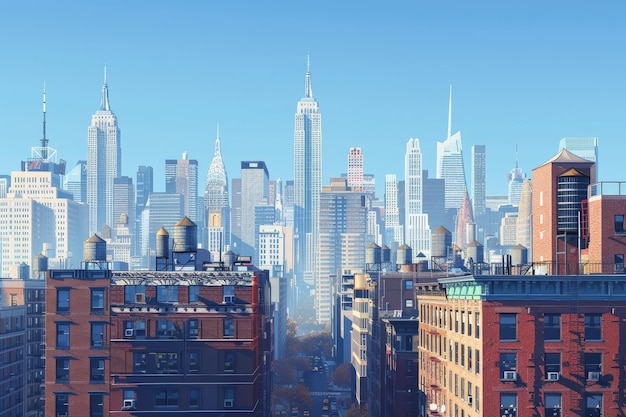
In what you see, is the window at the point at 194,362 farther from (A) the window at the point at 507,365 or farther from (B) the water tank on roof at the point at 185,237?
(A) the window at the point at 507,365

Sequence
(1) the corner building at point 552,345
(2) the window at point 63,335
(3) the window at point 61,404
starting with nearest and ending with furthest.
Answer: (1) the corner building at point 552,345, (3) the window at point 61,404, (2) the window at point 63,335

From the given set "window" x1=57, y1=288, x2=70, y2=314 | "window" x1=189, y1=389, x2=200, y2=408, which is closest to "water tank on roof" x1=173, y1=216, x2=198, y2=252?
"window" x1=57, y1=288, x2=70, y2=314

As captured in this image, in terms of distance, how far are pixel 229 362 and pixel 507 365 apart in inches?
1206

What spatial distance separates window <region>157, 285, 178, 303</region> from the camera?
313 feet

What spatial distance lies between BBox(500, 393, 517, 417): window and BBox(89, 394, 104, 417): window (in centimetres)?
3856

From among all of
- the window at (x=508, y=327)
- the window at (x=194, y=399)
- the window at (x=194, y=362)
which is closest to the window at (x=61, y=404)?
the window at (x=194, y=399)

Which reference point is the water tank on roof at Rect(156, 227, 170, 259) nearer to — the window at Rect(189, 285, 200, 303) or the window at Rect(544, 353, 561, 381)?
the window at Rect(189, 285, 200, 303)

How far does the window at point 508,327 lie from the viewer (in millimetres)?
71375

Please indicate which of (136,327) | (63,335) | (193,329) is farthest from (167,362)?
(63,335)

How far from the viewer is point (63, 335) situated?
97.1 m

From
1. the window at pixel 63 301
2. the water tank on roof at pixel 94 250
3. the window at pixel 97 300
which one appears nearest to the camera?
the window at pixel 97 300

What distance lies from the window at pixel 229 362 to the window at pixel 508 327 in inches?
1194

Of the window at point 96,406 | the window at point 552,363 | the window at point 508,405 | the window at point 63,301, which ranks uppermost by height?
the window at point 63,301

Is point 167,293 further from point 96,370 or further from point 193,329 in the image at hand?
point 96,370
